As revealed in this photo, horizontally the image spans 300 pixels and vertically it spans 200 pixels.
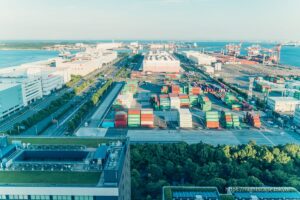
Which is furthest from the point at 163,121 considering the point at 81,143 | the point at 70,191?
the point at 70,191

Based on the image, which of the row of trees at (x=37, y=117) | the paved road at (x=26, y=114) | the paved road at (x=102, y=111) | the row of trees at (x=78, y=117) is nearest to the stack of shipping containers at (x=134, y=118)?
the paved road at (x=102, y=111)

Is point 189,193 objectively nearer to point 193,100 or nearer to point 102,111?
point 102,111

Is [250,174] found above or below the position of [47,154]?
below

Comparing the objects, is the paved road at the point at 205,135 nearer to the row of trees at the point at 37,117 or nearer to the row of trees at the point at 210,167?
the row of trees at the point at 210,167

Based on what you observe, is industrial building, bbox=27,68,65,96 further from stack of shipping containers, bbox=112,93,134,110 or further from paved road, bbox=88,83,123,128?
stack of shipping containers, bbox=112,93,134,110

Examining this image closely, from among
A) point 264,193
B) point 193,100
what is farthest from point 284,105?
point 264,193

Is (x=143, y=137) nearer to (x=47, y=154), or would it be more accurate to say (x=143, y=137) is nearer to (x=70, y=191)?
(x=47, y=154)
